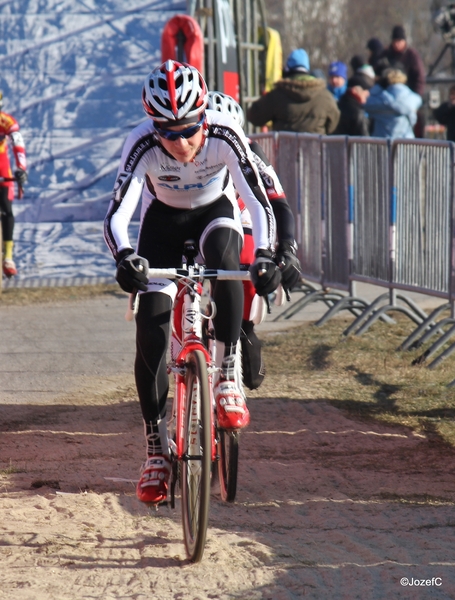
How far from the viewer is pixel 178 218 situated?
496 centimetres

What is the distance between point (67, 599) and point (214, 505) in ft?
4.28

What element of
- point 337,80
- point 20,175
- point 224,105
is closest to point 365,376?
point 224,105

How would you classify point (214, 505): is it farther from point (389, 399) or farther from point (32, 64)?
point (32, 64)

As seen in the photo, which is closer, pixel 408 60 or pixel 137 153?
pixel 137 153

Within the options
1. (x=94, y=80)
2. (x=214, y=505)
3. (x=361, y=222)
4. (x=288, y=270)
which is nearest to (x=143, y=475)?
(x=214, y=505)

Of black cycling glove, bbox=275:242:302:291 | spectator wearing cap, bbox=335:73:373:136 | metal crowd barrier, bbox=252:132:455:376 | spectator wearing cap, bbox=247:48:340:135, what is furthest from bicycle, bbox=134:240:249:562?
spectator wearing cap, bbox=335:73:373:136

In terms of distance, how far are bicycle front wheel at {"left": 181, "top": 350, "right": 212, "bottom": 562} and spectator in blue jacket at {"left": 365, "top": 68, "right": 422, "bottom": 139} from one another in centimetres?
946

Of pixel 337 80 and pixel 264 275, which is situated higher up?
pixel 337 80

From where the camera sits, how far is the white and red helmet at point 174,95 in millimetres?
4504

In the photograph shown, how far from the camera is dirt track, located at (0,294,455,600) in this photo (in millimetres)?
4129

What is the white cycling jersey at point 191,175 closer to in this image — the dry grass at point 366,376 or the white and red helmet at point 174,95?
the white and red helmet at point 174,95

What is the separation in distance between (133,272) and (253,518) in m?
1.49

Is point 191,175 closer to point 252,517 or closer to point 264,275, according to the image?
point 264,275

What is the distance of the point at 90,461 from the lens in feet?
19.2
